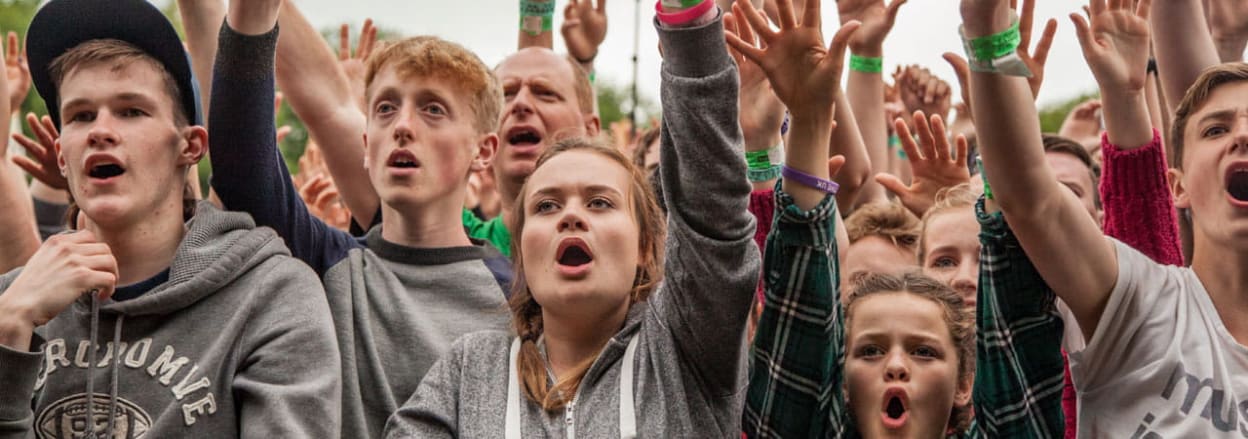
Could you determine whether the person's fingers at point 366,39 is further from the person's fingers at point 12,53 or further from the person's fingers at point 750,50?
the person's fingers at point 750,50

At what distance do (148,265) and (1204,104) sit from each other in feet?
8.02

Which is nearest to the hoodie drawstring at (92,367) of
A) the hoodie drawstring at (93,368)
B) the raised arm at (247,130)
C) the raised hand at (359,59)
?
the hoodie drawstring at (93,368)

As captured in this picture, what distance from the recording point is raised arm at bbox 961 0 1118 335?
2.82 metres

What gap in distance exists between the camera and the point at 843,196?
4211mm

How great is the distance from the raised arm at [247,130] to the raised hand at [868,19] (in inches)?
81.7

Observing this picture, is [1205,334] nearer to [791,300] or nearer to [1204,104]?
[1204,104]

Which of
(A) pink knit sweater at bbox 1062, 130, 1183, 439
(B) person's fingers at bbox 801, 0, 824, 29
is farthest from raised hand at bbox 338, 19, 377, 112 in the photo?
(A) pink knit sweater at bbox 1062, 130, 1183, 439

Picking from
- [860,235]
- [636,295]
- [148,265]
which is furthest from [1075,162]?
[148,265]

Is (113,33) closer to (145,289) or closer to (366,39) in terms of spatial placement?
(145,289)

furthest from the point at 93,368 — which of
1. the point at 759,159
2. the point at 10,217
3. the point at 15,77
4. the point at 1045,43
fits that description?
the point at 15,77

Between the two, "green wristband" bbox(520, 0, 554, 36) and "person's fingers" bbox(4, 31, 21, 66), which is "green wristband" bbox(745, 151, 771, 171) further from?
"person's fingers" bbox(4, 31, 21, 66)

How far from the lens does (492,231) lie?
16.2 feet

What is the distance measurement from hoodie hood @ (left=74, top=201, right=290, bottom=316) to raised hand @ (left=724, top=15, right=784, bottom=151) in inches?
45.6

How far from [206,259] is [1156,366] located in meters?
2.06
